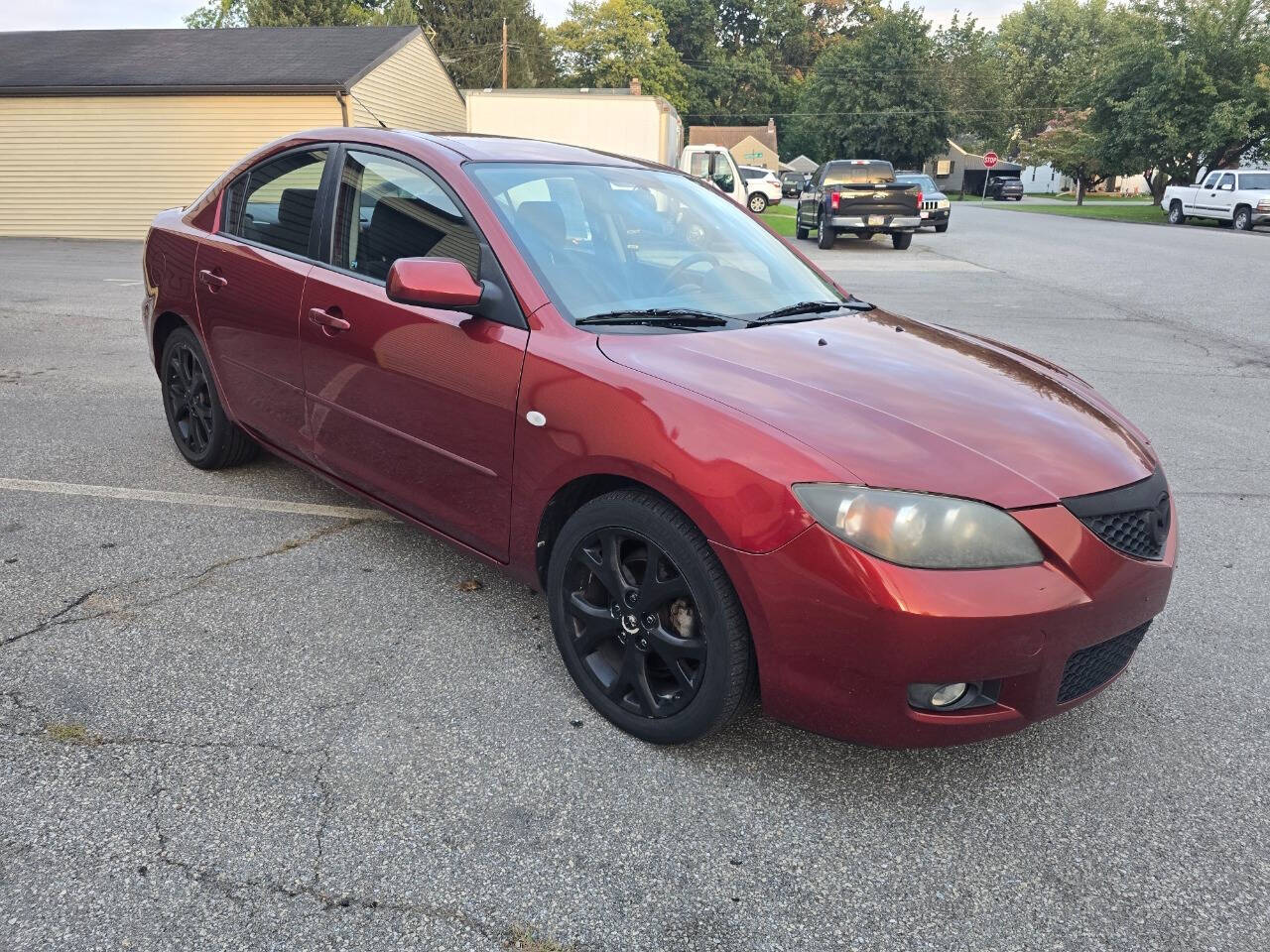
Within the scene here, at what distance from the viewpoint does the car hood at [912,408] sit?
7.72ft

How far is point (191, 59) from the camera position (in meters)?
23.2

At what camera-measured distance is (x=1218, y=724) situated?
2908 mm

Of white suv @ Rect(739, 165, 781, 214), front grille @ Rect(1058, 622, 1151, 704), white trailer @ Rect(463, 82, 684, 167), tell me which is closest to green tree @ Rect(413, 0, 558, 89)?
white suv @ Rect(739, 165, 781, 214)

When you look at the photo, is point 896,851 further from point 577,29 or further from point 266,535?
point 577,29

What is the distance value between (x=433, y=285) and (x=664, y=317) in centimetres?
70

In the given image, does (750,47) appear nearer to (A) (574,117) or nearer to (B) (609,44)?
(B) (609,44)

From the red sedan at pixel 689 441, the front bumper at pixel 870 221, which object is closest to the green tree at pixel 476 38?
the front bumper at pixel 870 221

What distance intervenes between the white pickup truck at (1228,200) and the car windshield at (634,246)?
1251 inches

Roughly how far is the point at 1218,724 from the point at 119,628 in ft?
11.4

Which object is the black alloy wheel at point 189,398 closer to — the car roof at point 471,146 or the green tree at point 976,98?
the car roof at point 471,146

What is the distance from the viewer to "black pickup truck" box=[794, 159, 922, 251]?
68.9ft

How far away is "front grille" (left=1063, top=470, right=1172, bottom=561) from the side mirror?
1.75 metres

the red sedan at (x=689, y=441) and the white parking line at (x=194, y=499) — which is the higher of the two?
the red sedan at (x=689, y=441)

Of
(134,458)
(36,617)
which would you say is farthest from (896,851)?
(134,458)
